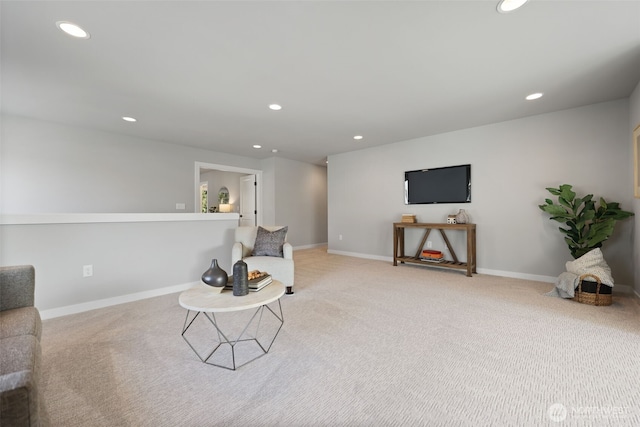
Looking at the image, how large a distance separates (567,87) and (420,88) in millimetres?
1560

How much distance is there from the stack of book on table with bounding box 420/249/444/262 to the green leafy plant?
154 cm

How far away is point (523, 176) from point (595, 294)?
5.71ft

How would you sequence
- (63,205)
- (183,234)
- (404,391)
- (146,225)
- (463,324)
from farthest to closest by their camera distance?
(63,205)
(183,234)
(146,225)
(463,324)
(404,391)

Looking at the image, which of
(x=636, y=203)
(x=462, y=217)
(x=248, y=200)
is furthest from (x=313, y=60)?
(x=248, y=200)

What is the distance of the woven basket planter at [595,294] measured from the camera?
2.71m

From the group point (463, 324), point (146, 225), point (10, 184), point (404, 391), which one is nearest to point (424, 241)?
point (463, 324)

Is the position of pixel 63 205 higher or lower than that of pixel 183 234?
higher

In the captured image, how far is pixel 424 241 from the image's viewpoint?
15.1 ft

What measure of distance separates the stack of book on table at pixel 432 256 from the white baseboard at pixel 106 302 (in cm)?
360

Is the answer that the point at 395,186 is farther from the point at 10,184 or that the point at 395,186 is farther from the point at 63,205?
the point at 10,184

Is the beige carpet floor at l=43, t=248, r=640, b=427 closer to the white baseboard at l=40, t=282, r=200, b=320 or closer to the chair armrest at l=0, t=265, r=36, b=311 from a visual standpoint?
the white baseboard at l=40, t=282, r=200, b=320

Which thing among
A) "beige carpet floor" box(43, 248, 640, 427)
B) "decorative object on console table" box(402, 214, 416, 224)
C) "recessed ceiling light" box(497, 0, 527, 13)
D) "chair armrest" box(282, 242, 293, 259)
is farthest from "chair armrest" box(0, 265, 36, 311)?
"decorative object on console table" box(402, 214, 416, 224)

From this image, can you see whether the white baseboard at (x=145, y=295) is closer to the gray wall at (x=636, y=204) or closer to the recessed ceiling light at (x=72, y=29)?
the gray wall at (x=636, y=204)

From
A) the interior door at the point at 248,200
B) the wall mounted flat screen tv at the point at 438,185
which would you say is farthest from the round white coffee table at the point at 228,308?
the interior door at the point at 248,200
